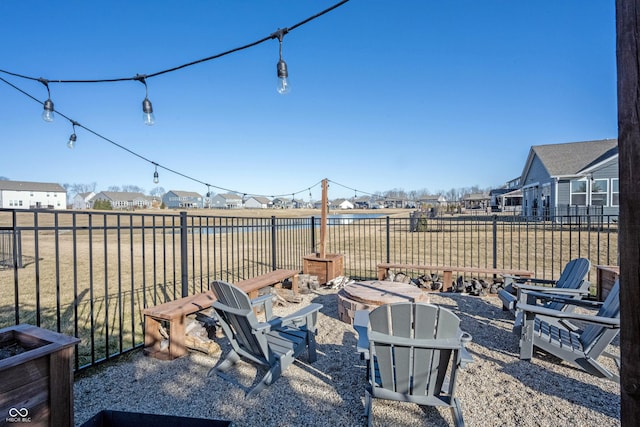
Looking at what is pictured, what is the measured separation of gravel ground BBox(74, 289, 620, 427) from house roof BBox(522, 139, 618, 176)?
746 inches

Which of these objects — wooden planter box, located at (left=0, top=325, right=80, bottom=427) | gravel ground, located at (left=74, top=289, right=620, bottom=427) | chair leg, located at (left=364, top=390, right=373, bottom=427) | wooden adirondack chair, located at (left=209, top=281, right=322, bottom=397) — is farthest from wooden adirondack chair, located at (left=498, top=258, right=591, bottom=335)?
wooden planter box, located at (left=0, top=325, right=80, bottom=427)

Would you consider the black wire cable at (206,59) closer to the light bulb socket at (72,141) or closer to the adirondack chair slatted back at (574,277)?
the light bulb socket at (72,141)

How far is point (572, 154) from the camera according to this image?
2017 cm

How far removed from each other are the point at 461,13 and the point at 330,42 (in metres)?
4.56

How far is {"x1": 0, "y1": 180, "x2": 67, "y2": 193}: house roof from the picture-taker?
49.0m

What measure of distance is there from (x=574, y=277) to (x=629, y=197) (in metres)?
4.28

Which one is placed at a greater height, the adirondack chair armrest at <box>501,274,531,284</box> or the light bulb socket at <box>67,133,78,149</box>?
the light bulb socket at <box>67,133,78,149</box>

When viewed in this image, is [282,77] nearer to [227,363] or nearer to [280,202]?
[227,363]

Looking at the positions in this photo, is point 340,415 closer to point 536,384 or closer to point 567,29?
point 536,384

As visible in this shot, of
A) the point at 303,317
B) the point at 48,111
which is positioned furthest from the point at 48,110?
the point at 303,317

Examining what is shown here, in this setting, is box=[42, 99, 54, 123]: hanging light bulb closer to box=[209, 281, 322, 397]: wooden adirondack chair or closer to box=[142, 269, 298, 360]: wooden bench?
box=[142, 269, 298, 360]: wooden bench

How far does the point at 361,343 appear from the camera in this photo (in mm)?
2592

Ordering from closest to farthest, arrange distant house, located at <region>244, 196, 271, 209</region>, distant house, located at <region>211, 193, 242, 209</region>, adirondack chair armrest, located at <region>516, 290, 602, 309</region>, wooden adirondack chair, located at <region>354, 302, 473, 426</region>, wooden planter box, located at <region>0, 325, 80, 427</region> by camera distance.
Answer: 1. wooden planter box, located at <region>0, 325, 80, 427</region>
2. wooden adirondack chair, located at <region>354, 302, 473, 426</region>
3. adirondack chair armrest, located at <region>516, 290, 602, 309</region>
4. distant house, located at <region>211, 193, 242, 209</region>
5. distant house, located at <region>244, 196, 271, 209</region>

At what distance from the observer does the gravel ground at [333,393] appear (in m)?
2.56
